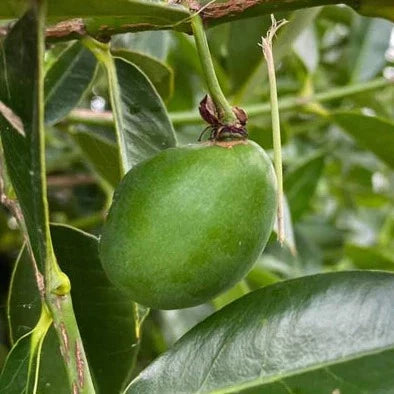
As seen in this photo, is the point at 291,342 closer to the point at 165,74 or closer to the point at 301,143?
the point at 165,74

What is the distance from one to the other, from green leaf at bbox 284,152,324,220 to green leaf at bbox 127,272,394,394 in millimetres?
856

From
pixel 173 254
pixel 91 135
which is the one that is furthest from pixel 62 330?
pixel 91 135

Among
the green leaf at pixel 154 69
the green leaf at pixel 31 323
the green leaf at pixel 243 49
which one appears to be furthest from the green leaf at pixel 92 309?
the green leaf at pixel 243 49

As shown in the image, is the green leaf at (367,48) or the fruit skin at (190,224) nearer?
the fruit skin at (190,224)

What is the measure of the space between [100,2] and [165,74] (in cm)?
47

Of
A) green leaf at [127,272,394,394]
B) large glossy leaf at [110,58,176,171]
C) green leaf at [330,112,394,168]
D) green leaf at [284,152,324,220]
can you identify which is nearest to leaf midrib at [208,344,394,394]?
green leaf at [127,272,394,394]

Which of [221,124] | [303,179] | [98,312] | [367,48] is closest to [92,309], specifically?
[98,312]

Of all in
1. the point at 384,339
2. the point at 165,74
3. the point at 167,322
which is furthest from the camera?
the point at 167,322

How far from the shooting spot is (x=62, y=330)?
24.1 inches

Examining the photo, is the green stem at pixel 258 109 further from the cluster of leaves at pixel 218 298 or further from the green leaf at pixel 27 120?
the green leaf at pixel 27 120

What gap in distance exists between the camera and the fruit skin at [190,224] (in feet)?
1.99

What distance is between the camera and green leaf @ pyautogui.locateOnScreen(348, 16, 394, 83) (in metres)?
1.56

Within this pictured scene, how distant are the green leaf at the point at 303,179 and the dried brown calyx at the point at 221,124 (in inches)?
34.2

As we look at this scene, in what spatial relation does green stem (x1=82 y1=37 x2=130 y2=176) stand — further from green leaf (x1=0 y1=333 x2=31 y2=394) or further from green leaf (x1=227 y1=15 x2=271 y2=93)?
green leaf (x1=227 y1=15 x2=271 y2=93)
